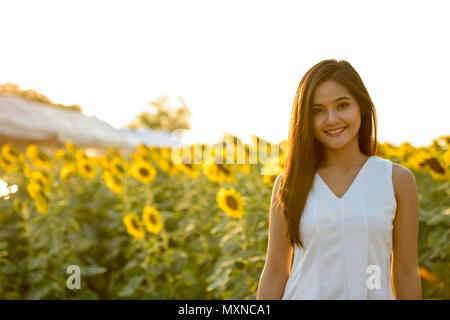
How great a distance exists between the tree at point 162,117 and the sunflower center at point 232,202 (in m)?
51.1

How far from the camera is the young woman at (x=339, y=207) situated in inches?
70.7

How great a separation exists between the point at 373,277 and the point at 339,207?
0.30 meters

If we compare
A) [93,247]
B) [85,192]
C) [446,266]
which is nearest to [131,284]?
[93,247]

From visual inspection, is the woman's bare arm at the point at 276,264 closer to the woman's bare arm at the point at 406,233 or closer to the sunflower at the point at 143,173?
the woman's bare arm at the point at 406,233

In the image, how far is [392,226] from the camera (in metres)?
1.82

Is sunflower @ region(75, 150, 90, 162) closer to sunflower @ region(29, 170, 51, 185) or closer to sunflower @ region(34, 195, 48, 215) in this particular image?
sunflower @ region(29, 170, 51, 185)

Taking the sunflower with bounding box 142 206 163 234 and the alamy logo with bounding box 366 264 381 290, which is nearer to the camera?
the alamy logo with bounding box 366 264 381 290

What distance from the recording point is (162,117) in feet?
181

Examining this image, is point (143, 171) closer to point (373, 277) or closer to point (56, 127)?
point (373, 277)

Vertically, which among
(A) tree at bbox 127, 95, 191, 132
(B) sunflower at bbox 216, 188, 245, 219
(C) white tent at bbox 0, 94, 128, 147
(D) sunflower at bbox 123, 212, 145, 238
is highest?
(A) tree at bbox 127, 95, 191, 132

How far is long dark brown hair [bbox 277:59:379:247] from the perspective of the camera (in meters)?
1.91

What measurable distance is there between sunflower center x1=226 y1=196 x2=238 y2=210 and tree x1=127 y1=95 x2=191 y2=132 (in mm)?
51131

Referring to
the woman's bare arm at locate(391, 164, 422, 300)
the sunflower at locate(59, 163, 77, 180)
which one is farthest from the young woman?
the sunflower at locate(59, 163, 77, 180)
